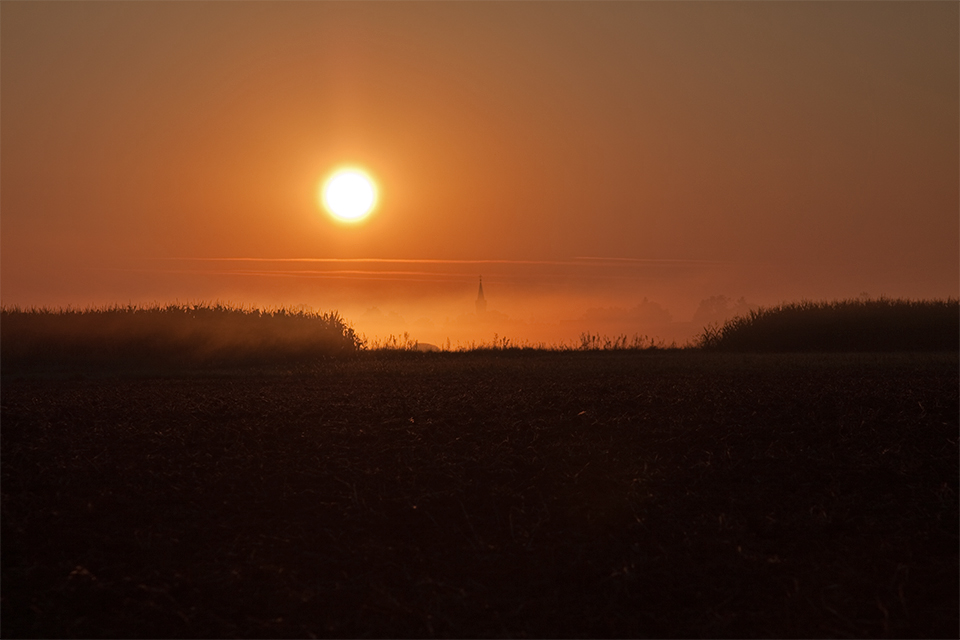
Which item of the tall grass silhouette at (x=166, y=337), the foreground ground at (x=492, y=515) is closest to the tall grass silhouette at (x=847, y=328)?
the tall grass silhouette at (x=166, y=337)

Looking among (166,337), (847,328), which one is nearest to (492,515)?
(166,337)

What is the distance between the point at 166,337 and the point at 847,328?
21.3 metres

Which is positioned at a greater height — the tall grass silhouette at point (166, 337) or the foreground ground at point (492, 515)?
the tall grass silhouette at point (166, 337)

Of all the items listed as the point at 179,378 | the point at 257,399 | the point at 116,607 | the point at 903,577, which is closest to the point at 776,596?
the point at 903,577

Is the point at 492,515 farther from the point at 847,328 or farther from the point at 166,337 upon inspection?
the point at 847,328

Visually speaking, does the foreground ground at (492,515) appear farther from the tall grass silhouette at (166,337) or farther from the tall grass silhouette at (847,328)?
the tall grass silhouette at (847,328)

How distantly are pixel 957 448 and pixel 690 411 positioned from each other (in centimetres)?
268

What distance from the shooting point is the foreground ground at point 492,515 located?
5.12m

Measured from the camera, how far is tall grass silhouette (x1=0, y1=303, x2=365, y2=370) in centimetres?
2114

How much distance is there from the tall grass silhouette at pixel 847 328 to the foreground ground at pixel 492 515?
15.1 metres

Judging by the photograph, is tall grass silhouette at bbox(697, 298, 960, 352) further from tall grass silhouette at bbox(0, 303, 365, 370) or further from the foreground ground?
the foreground ground

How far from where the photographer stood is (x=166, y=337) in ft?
75.7

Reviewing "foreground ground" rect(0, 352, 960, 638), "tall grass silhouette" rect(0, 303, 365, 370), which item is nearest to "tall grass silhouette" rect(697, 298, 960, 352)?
"tall grass silhouette" rect(0, 303, 365, 370)

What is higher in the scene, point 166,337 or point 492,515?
point 166,337
